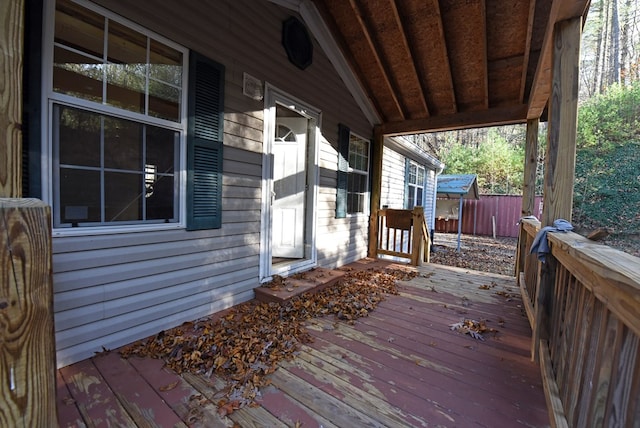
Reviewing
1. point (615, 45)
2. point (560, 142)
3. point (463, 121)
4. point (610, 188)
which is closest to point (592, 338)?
point (560, 142)

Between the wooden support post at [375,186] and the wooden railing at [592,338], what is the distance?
357 cm

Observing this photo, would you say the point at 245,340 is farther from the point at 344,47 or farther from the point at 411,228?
the point at 344,47

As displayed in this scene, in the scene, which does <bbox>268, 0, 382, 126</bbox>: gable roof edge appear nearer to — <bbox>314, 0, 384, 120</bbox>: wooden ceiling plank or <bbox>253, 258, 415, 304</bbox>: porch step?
<bbox>314, 0, 384, 120</bbox>: wooden ceiling plank

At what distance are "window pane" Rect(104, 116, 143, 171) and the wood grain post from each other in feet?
5.85

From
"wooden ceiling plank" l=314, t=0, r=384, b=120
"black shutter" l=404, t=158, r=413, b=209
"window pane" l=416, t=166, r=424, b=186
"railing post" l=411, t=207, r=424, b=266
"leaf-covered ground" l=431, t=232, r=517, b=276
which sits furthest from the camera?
"window pane" l=416, t=166, r=424, b=186

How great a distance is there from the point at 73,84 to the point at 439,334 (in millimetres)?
3275

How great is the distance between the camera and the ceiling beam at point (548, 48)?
1.84 metres

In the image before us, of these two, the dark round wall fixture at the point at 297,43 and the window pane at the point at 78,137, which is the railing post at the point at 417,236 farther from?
the window pane at the point at 78,137

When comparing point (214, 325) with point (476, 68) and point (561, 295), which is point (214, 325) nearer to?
point (561, 295)

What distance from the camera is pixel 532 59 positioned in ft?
11.6

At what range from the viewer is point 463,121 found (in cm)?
450

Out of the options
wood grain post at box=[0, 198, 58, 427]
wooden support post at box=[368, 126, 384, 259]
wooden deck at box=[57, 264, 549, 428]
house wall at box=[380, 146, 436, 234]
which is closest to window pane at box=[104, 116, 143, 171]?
wooden deck at box=[57, 264, 549, 428]

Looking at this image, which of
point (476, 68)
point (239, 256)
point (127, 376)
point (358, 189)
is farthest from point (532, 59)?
point (127, 376)

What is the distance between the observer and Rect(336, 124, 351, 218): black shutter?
4578 millimetres
